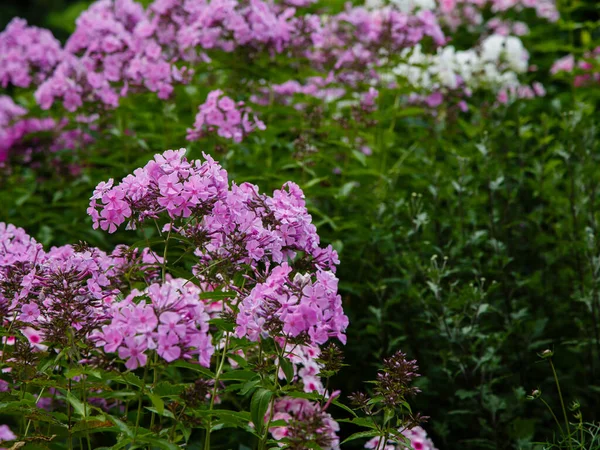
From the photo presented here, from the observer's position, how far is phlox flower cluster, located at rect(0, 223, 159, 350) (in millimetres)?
2258

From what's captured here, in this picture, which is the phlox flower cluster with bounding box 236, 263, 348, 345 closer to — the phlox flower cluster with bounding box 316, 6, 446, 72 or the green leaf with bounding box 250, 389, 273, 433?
the green leaf with bounding box 250, 389, 273, 433

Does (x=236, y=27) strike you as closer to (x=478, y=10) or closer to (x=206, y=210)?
(x=206, y=210)

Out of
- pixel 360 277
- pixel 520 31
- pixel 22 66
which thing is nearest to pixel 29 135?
pixel 22 66

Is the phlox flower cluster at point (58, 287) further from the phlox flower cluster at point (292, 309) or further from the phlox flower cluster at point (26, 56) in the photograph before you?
the phlox flower cluster at point (26, 56)

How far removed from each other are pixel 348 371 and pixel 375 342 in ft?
0.70

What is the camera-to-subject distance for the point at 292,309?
82.7 inches

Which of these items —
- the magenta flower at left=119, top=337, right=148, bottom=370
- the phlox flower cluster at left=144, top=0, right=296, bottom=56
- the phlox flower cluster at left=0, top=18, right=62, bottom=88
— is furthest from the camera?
the phlox flower cluster at left=0, top=18, right=62, bottom=88


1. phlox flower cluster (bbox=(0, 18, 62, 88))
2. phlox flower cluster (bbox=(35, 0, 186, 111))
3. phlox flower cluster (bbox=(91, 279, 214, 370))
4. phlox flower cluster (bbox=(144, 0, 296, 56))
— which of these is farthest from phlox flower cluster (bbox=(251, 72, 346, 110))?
phlox flower cluster (bbox=(91, 279, 214, 370))

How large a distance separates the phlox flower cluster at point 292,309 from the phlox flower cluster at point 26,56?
3610 millimetres

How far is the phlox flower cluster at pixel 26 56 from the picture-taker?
518 cm

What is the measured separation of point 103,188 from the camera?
2.37 m

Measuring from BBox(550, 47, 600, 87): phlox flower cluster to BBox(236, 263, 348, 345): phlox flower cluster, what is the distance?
406 centimetres

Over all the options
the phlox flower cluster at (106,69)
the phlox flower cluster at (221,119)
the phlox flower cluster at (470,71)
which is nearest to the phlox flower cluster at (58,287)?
the phlox flower cluster at (221,119)

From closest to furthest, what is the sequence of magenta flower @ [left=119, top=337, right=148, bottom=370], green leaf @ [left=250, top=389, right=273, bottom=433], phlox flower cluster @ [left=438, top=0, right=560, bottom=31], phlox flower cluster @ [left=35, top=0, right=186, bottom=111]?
magenta flower @ [left=119, top=337, right=148, bottom=370], green leaf @ [left=250, top=389, right=273, bottom=433], phlox flower cluster @ [left=35, top=0, right=186, bottom=111], phlox flower cluster @ [left=438, top=0, right=560, bottom=31]
